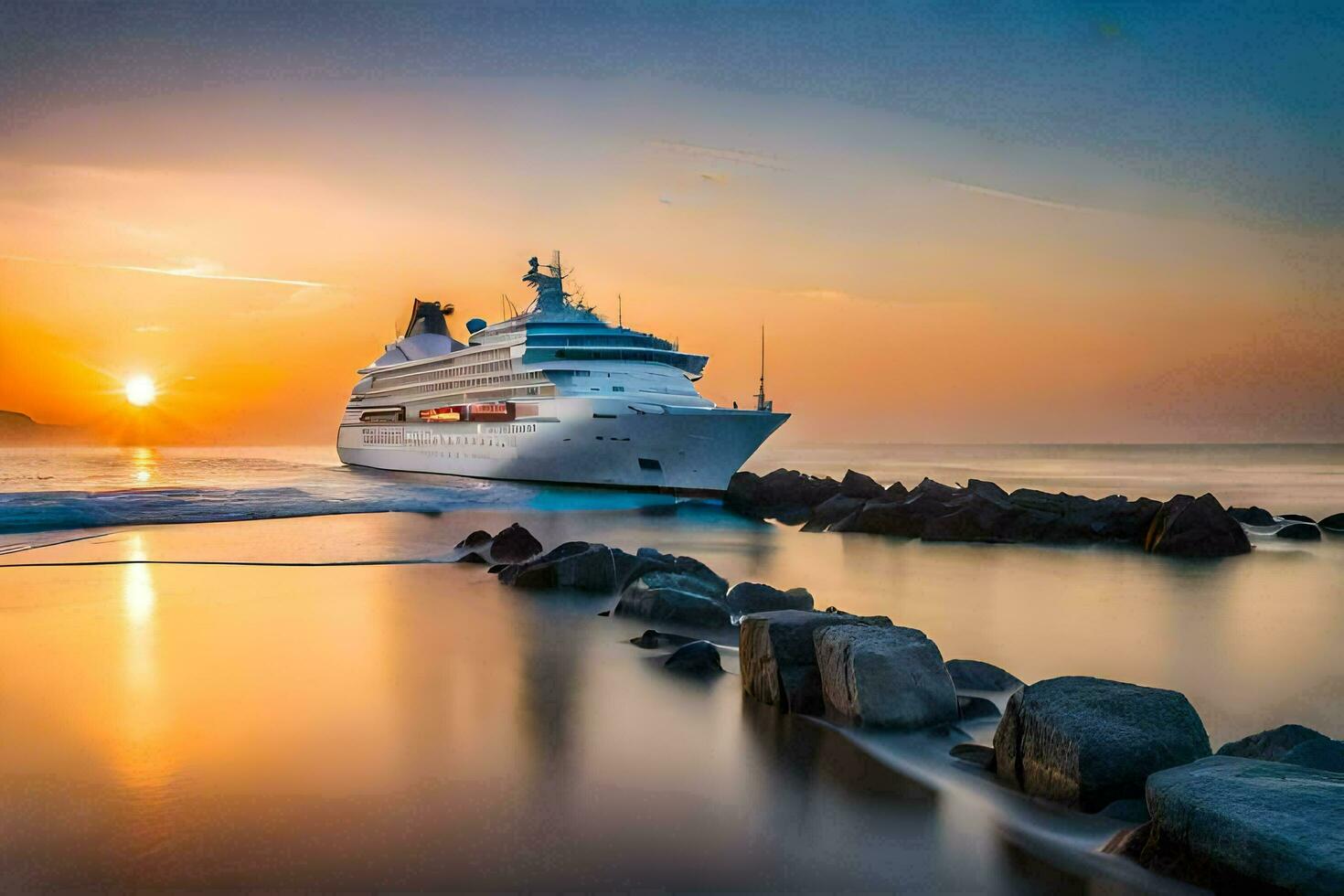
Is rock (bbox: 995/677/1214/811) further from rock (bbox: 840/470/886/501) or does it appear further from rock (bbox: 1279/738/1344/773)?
rock (bbox: 840/470/886/501)

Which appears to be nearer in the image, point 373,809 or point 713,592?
point 373,809

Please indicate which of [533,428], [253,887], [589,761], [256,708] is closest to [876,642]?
[589,761]

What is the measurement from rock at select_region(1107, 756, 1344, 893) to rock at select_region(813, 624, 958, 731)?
6.08 feet

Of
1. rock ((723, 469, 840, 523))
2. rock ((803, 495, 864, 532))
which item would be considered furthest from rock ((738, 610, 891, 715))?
rock ((723, 469, 840, 523))

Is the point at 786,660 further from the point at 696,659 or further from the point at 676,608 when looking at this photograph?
the point at 676,608

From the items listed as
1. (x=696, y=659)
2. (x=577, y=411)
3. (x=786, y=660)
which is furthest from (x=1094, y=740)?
(x=577, y=411)

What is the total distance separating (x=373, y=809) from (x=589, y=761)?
145 cm

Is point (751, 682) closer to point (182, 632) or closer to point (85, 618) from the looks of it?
point (182, 632)

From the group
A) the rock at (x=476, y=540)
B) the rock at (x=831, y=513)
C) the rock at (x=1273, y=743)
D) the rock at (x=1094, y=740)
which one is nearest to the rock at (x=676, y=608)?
the rock at (x=1094, y=740)

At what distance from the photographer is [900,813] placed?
4707 mm

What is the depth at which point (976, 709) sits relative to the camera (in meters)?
6.37

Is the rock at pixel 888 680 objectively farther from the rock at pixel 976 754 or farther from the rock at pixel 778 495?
the rock at pixel 778 495

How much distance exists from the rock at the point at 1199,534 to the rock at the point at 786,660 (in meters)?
15.7

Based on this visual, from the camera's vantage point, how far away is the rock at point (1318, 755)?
459cm
